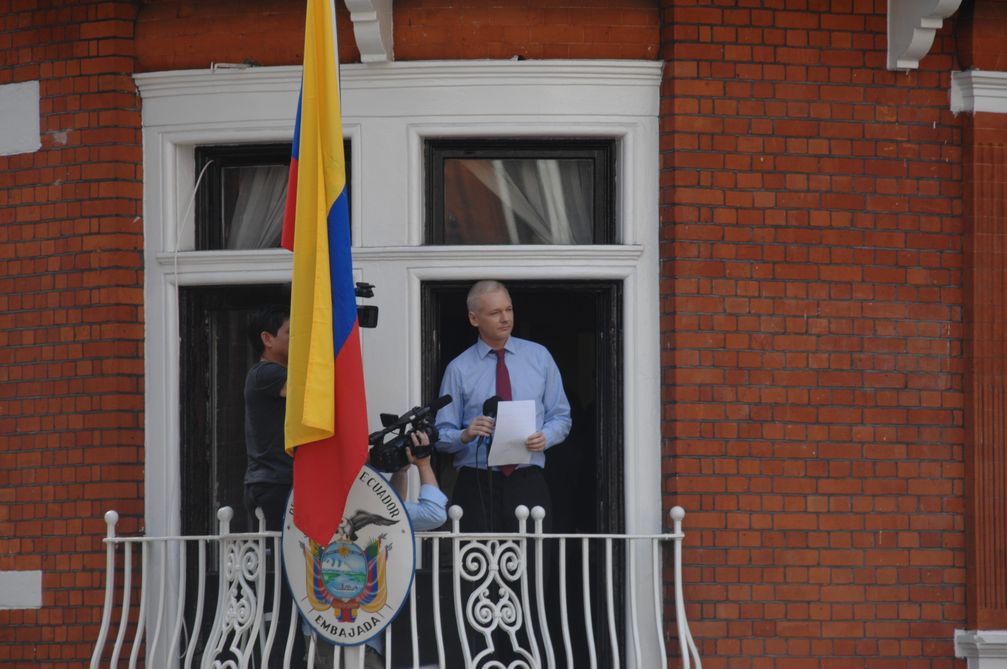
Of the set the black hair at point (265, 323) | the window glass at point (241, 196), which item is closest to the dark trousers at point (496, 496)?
the black hair at point (265, 323)

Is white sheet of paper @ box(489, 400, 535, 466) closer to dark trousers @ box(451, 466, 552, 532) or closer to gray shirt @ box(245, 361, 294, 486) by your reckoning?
dark trousers @ box(451, 466, 552, 532)

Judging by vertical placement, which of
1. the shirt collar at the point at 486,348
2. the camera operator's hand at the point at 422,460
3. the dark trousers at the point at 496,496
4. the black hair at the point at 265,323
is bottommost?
the dark trousers at the point at 496,496

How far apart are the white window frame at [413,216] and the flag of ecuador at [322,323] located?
32.1 inches

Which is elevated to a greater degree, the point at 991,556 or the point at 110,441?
the point at 110,441

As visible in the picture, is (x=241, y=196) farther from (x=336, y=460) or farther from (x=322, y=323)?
(x=336, y=460)

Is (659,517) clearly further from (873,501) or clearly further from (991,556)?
(991,556)

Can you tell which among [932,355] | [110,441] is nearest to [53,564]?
[110,441]

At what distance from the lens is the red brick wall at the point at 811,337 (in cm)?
742

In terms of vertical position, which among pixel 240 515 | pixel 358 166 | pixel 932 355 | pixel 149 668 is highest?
pixel 358 166

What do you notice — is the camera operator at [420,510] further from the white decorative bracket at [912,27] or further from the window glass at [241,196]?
the white decorative bracket at [912,27]

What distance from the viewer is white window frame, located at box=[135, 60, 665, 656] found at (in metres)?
7.58

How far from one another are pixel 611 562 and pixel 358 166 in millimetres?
2231

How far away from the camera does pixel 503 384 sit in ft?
24.7

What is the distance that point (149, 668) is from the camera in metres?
7.11
